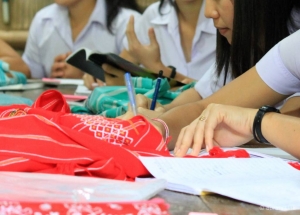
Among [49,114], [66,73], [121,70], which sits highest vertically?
[49,114]

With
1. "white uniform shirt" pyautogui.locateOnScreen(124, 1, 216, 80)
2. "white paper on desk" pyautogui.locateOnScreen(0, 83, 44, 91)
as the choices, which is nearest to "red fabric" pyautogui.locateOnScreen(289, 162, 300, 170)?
"white paper on desk" pyautogui.locateOnScreen(0, 83, 44, 91)

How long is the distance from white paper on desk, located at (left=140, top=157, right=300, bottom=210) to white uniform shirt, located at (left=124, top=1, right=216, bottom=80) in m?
1.74

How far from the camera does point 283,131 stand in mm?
990

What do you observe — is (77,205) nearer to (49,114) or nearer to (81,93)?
(49,114)

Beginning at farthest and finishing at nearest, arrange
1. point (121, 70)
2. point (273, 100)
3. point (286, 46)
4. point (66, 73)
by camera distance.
A: point (66, 73)
point (121, 70)
point (273, 100)
point (286, 46)

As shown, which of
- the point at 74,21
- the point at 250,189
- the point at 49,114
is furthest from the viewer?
the point at 74,21

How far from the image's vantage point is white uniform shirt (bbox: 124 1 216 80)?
269 centimetres

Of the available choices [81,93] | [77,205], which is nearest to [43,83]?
[81,93]

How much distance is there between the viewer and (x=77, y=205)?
25.5 inches

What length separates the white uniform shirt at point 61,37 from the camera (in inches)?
130

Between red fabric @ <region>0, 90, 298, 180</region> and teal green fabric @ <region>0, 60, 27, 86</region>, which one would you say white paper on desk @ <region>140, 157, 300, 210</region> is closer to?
red fabric @ <region>0, 90, 298, 180</region>

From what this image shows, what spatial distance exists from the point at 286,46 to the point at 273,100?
0.48 feet

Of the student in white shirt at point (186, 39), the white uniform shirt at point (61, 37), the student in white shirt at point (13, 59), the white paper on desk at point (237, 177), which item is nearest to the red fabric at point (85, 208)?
the white paper on desk at point (237, 177)

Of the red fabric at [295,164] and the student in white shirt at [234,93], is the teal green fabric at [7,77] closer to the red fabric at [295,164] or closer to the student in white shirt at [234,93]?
the student in white shirt at [234,93]
